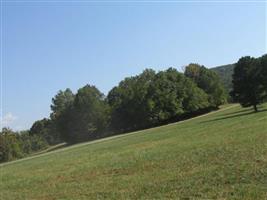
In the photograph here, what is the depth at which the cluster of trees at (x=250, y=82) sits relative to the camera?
53.0 metres

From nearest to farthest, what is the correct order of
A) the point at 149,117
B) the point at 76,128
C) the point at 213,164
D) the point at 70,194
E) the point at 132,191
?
1. the point at 132,191
2. the point at 70,194
3. the point at 213,164
4. the point at 149,117
5. the point at 76,128

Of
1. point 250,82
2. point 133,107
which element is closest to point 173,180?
point 250,82

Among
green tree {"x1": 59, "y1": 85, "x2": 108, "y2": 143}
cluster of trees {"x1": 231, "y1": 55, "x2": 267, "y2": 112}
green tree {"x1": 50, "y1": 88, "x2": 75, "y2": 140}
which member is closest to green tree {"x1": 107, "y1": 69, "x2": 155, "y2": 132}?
green tree {"x1": 59, "y1": 85, "x2": 108, "y2": 143}

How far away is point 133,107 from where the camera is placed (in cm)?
8681

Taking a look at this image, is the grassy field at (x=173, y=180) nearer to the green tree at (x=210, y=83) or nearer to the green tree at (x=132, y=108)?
the green tree at (x=132, y=108)

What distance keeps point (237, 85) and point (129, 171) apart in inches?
1588

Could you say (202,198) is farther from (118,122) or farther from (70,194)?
(118,122)

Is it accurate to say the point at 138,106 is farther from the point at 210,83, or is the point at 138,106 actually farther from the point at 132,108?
the point at 210,83

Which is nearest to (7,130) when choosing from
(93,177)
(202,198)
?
(93,177)

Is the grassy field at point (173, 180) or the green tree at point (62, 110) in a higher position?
the green tree at point (62, 110)

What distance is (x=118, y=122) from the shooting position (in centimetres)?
8900

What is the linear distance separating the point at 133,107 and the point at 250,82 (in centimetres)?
3660

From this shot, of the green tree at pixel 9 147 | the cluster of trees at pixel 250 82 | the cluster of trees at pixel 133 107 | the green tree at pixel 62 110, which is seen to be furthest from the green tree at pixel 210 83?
the green tree at pixel 9 147

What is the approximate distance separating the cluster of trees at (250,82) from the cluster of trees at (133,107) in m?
31.0
